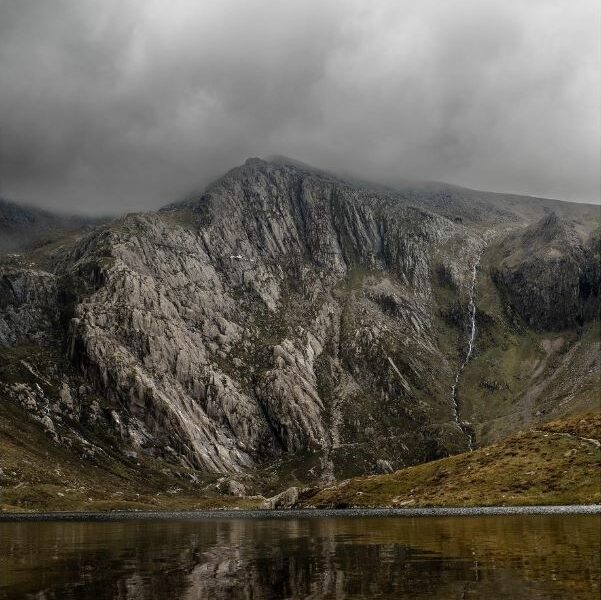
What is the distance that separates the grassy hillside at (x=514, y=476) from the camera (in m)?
146

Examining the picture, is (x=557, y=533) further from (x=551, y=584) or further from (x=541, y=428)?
(x=541, y=428)

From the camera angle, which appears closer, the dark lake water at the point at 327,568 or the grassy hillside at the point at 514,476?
the dark lake water at the point at 327,568

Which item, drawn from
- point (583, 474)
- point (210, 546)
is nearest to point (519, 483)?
point (583, 474)

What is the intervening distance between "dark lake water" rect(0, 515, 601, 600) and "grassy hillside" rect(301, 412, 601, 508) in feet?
255

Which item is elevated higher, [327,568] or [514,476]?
[327,568]

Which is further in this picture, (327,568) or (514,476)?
(514,476)

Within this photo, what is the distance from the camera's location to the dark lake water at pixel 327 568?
1407 inches

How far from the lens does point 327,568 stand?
154 ft

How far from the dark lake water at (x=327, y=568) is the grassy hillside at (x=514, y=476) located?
3063 inches

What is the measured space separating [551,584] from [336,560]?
20.8 metres

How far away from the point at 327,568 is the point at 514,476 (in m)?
128

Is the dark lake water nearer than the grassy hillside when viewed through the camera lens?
Yes

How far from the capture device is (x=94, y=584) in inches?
1609

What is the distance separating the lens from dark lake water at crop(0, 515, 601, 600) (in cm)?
3575
